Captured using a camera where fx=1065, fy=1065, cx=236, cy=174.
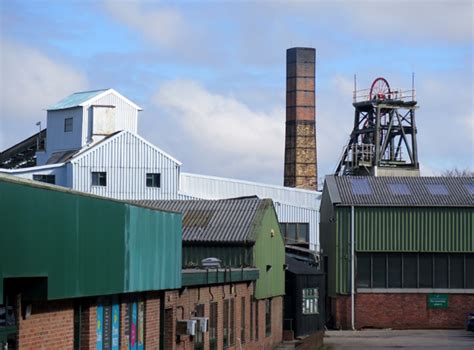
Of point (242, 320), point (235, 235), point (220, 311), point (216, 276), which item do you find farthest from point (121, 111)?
point (216, 276)

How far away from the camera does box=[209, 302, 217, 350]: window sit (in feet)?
92.2

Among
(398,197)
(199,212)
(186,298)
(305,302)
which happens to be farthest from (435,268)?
(186,298)

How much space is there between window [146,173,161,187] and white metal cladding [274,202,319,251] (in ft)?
30.9

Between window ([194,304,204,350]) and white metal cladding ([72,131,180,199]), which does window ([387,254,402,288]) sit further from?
window ([194,304,204,350])

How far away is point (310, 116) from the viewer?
87062 millimetres

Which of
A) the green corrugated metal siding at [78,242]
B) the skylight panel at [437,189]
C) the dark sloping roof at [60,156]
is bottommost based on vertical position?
the green corrugated metal siding at [78,242]

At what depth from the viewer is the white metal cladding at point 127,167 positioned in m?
62.7

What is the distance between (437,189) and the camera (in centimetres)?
5725

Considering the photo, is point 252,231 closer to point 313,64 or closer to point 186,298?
point 186,298

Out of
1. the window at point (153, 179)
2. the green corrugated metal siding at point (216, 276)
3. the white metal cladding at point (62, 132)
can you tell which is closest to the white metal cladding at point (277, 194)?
the window at point (153, 179)

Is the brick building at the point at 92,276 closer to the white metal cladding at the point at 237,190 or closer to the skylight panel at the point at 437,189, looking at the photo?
the skylight panel at the point at 437,189

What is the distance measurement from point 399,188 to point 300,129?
29922mm

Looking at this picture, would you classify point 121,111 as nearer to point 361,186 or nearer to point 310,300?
point 361,186

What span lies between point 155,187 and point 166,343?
41.1 m
